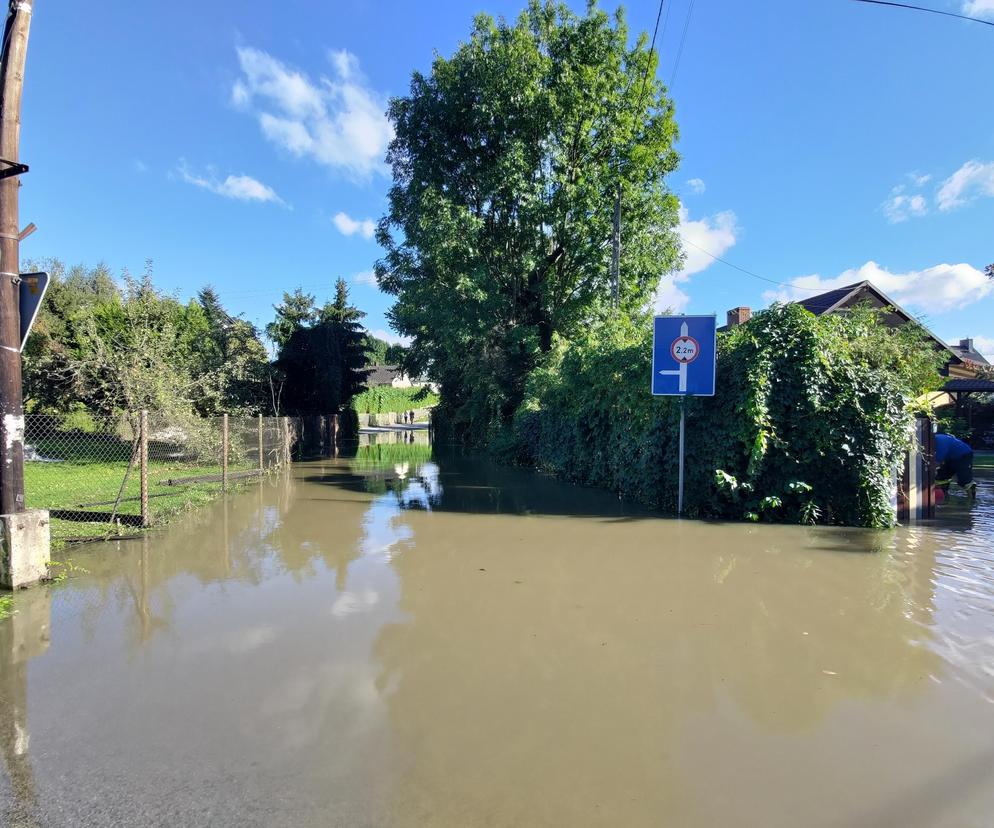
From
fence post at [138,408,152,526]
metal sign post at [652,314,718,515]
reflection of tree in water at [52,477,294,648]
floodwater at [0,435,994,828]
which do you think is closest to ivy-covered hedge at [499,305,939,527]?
metal sign post at [652,314,718,515]

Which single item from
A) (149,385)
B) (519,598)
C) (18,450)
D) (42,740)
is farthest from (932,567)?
(149,385)

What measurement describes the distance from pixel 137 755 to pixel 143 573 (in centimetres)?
397

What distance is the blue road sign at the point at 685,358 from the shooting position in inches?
369

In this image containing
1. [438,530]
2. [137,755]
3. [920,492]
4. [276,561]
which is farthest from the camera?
[920,492]

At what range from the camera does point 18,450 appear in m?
5.80

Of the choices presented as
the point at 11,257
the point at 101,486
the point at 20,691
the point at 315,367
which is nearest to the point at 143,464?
the point at 11,257

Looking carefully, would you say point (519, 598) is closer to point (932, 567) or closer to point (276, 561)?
point (276, 561)

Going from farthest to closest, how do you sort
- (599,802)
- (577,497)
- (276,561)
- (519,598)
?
(577,497) < (276,561) < (519,598) < (599,802)

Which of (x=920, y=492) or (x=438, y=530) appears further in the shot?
(x=920, y=492)

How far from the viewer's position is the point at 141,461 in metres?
8.42

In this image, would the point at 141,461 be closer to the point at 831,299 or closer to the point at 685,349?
the point at 685,349

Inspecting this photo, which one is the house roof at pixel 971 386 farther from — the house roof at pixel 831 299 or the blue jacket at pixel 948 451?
the blue jacket at pixel 948 451

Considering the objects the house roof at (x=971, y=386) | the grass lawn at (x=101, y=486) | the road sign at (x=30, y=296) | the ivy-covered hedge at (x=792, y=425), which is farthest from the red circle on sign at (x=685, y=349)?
the house roof at (x=971, y=386)

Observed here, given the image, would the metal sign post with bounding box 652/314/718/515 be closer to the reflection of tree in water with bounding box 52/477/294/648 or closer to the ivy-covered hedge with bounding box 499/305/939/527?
the ivy-covered hedge with bounding box 499/305/939/527
